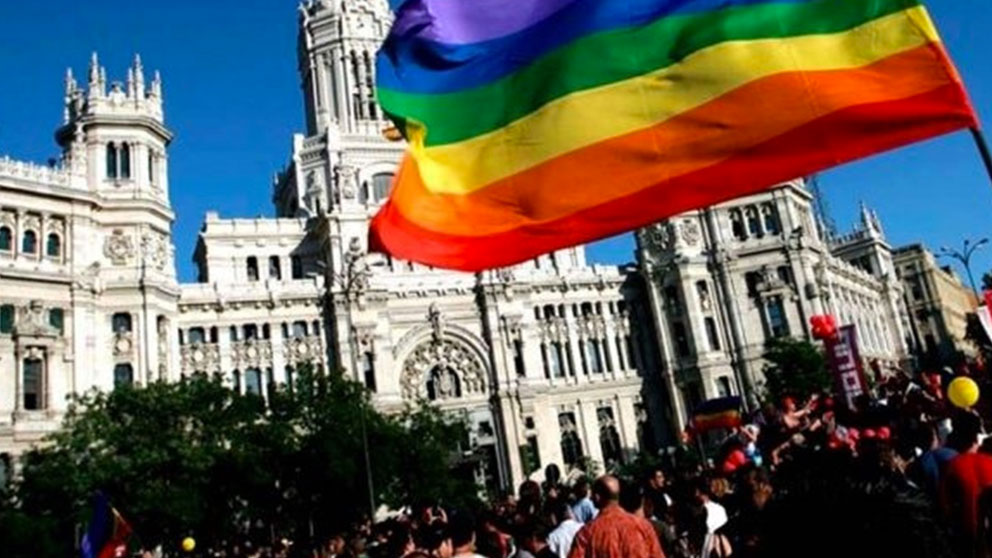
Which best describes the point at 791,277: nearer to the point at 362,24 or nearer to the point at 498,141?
the point at 362,24

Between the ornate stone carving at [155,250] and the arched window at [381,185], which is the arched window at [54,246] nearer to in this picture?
the ornate stone carving at [155,250]

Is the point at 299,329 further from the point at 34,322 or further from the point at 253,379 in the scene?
the point at 34,322

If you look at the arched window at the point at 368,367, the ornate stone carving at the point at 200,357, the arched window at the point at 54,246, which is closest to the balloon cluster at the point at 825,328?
the arched window at the point at 368,367

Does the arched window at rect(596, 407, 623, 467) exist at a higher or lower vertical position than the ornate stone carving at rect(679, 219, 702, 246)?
lower

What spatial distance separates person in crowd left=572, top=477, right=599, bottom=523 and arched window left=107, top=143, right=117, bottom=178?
4021cm

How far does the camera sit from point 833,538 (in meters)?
2.52

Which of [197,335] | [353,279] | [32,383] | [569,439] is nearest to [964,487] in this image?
[32,383]

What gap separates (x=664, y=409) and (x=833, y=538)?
56.9 metres

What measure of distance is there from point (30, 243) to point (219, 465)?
1734 centimetres

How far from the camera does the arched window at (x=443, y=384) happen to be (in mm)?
53219

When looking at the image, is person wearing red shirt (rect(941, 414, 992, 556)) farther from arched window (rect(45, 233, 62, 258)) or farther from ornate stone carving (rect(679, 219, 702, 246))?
ornate stone carving (rect(679, 219, 702, 246))

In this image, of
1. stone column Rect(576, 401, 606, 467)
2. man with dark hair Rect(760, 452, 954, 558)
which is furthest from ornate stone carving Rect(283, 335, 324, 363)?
man with dark hair Rect(760, 452, 954, 558)

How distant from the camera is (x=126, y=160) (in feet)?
150

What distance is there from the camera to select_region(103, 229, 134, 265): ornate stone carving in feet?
144
